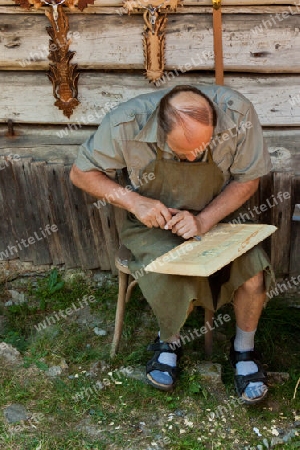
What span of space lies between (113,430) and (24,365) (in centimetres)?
73

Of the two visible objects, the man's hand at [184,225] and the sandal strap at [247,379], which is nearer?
the man's hand at [184,225]

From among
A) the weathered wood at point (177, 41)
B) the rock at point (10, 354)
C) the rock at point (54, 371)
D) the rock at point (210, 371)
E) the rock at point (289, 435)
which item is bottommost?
the rock at point (289, 435)

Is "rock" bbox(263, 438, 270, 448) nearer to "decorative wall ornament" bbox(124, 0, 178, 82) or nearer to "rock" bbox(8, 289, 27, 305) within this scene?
"rock" bbox(8, 289, 27, 305)

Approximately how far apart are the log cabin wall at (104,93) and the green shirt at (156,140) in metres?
0.55

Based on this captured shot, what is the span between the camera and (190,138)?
9.35 ft

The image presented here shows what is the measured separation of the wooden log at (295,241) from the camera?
3.77 m

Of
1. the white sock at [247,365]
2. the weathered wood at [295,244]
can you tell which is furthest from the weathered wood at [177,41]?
the white sock at [247,365]

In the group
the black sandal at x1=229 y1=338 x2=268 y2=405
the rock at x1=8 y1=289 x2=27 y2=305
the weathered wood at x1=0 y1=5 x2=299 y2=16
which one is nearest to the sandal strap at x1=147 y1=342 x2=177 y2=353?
the black sandal at x1=229 y1=338 x2=268 y2=405

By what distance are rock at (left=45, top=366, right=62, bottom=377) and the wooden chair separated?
32 centimetres

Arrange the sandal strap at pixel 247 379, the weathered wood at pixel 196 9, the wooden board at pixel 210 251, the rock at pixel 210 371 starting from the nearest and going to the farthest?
the wooden board at pixel 210 251 → the sandal strap at pixel 247 379 → the rock at pixel 210 371 → the weathered wood at pixel 196 9

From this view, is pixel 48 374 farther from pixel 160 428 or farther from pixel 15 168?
pixel 15 168

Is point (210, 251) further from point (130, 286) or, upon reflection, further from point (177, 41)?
point (177, 41)

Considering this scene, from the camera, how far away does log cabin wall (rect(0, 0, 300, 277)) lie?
143 inches

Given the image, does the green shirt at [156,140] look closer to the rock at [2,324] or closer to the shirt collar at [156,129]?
the shirt collar at [156,129]
